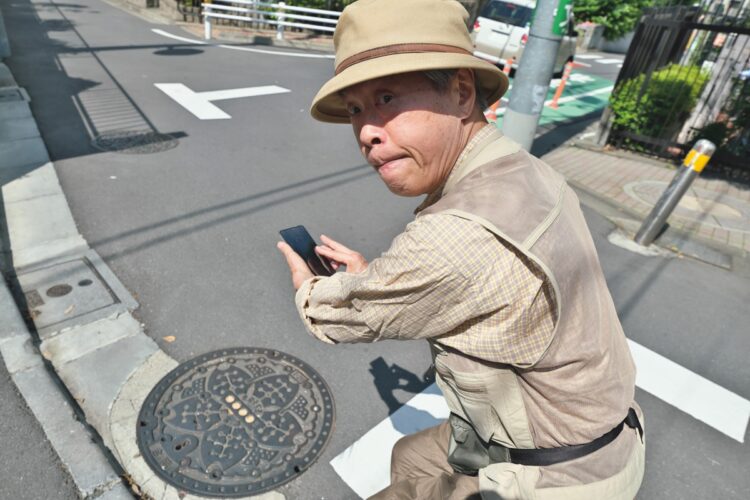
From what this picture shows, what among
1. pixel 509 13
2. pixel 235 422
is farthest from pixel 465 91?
pixel 509 13

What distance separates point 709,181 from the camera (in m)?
7.83

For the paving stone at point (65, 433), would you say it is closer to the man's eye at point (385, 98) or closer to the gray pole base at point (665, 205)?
the man's eye at point (385, 98)

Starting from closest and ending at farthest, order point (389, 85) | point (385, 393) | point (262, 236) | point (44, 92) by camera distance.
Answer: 1. point (389, 85)
2. point (385, 393)
3. point (262, 236)
4. point (44, 92)

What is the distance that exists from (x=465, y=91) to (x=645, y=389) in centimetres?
300

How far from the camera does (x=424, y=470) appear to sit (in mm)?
1790

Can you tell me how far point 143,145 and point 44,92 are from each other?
3.07m

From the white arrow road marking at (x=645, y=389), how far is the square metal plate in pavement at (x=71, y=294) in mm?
2029

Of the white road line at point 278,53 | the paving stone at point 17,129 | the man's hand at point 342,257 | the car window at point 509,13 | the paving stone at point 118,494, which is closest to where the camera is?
the man's hand at point 342,257

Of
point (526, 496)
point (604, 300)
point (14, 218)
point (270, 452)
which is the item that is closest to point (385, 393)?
point (270, 452)

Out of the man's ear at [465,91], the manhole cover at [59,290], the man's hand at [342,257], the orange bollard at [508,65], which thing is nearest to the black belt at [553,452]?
the man's hand at [342,257]

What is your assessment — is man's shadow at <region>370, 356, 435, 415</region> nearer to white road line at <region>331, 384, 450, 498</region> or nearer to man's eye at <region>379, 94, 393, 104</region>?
white road line at <region>331, 384, 450, 498</region>

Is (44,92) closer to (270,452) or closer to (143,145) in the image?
(143,145)

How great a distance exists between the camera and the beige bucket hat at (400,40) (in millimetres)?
1079

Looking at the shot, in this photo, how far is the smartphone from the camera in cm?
152
